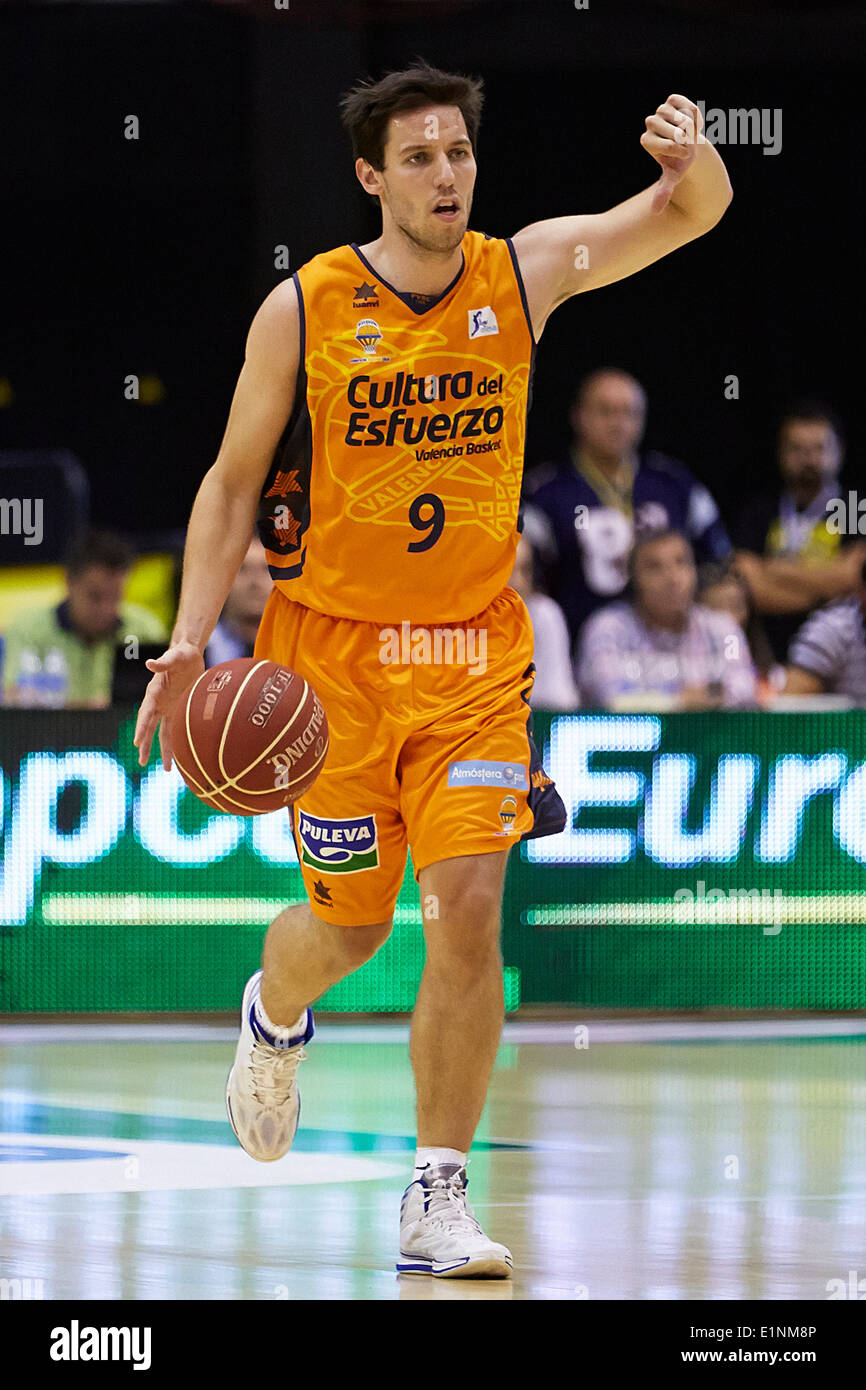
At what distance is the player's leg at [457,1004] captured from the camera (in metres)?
4.83

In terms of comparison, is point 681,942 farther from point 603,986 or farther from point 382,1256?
point 382,1256

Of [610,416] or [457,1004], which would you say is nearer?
[457,1004]

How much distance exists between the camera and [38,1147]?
6.47 metres

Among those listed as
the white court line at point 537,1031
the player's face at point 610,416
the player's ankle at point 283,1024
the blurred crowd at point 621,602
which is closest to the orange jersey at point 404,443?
the player's ankle at point 283,1024

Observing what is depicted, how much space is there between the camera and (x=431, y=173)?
5.01m

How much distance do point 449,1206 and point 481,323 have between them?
1893 mm

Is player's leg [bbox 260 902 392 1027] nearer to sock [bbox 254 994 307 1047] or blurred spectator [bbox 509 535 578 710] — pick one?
sock [bbox 254 994 307 1047]

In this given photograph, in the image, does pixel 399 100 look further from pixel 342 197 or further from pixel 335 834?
pixel 342 197

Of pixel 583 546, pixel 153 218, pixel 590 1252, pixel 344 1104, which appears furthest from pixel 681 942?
pixel 153 218

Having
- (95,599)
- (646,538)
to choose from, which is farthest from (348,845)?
(95,599)

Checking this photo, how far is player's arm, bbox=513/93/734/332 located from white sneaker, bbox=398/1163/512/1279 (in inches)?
74.9

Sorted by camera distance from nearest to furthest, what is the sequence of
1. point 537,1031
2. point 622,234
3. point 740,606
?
point 622,234, point 537,1031, point 740,606

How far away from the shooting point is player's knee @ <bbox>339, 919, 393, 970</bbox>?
5281mm

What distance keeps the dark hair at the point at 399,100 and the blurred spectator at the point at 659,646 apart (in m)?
5.06
